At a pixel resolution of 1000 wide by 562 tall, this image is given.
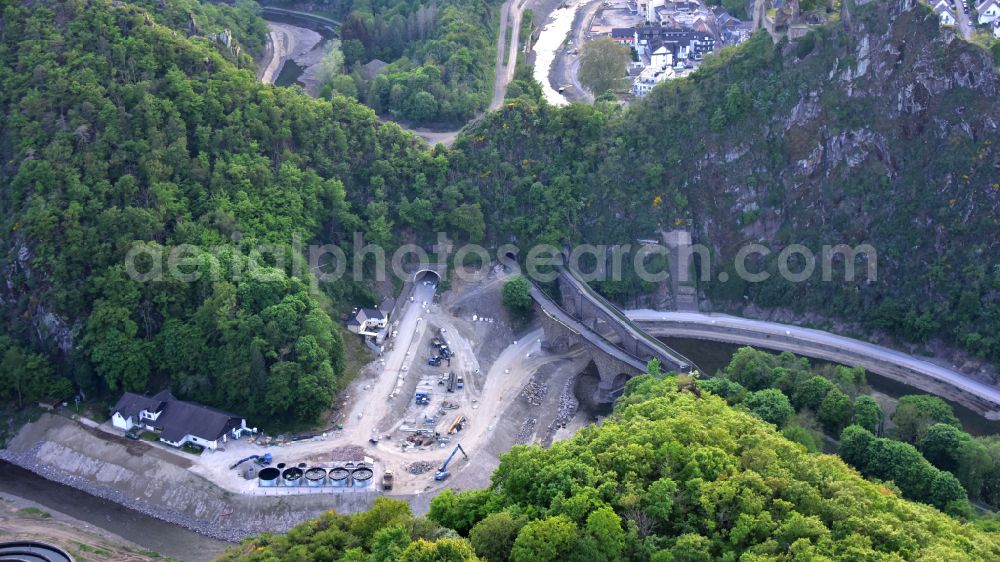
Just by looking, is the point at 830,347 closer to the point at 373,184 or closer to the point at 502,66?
the point at 373,184

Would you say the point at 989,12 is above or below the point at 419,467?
above

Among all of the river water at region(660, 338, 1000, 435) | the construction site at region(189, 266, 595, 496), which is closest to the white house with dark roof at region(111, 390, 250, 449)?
the construction site at region(189, 266, 595, 496)

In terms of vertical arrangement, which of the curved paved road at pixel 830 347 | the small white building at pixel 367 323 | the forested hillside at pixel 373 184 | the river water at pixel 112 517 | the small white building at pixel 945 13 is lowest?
the river water at pixel 112 517

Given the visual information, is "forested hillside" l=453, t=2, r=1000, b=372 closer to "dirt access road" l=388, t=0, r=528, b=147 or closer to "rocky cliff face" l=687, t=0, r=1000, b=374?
"rocky cliff face" l=687, t=0, r=1000, b=374

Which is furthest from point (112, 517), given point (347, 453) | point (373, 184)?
point (373, 184)

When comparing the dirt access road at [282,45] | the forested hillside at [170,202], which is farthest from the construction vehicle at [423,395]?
the dirt access road at [282,45]

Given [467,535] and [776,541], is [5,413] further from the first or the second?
[776,541]

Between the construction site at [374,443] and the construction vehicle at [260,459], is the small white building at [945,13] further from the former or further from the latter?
the construction vehicle at [260,459]

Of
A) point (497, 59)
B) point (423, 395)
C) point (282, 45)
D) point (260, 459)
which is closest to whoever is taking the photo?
point (260, 459)
